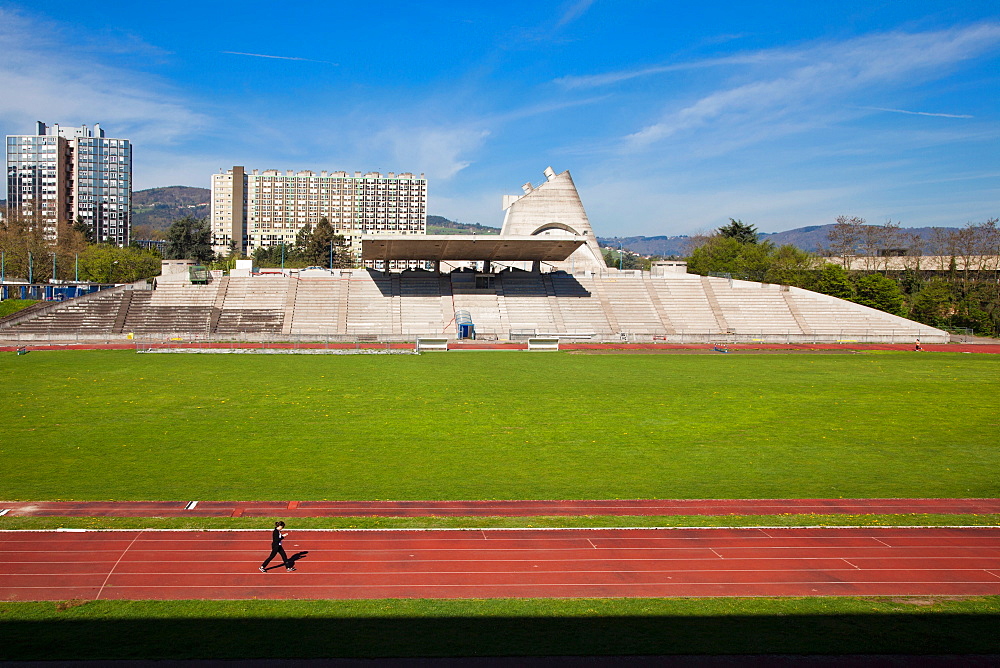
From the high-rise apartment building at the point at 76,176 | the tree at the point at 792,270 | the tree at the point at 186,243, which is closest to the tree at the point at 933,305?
the tree at the point at 792,270

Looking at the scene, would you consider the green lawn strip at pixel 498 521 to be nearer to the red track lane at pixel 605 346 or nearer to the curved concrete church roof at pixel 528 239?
the red track lane at pixel 605 346

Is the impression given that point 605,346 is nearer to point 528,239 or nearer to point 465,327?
point 465,327

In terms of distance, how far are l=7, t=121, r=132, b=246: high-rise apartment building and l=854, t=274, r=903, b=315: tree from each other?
14246 centimetres

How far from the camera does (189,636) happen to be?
790cm

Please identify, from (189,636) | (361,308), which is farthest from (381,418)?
(361,308)

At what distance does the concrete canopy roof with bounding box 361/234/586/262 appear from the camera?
49.8 metres

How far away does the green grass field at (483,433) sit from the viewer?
554 inches

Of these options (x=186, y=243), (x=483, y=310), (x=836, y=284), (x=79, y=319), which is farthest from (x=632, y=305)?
(x=186, y=243)

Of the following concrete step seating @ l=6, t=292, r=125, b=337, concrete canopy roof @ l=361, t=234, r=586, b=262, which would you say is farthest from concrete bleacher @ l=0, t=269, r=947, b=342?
concrete canopy roof @ l=361, t=234, r=586, b=262

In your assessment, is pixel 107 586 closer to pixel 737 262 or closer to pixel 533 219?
pixel 533 219

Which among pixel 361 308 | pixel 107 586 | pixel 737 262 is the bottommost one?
pixel 107 586

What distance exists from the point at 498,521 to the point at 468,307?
4207 cm

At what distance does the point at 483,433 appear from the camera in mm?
18500

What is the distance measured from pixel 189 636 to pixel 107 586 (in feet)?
7.53
